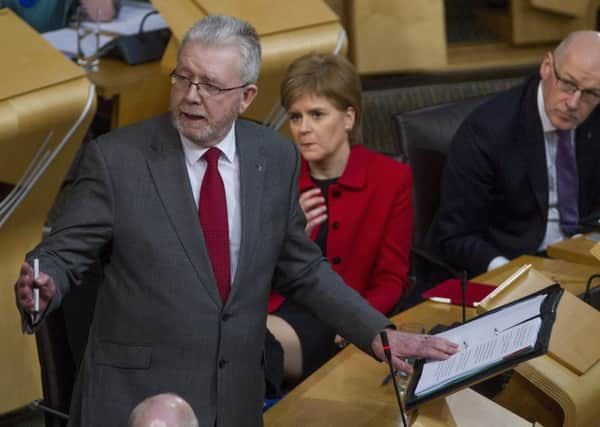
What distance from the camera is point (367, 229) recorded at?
3443mm

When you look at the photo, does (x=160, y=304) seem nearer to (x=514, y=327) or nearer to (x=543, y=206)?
(x=514, y=327)

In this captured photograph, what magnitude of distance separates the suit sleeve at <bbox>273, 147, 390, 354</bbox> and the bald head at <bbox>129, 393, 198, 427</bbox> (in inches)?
28.0

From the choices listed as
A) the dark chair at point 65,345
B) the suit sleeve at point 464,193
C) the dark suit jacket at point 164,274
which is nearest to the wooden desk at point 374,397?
the dark suit jacket at point 164,274

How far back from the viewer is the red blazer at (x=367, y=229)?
3412 mm

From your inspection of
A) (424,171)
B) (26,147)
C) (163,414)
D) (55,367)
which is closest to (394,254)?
(424,171)

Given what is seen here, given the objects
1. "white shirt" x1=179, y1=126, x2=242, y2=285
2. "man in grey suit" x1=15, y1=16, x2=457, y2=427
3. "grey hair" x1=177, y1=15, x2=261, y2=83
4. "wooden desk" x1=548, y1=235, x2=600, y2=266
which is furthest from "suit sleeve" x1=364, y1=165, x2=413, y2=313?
"grey hair" x1=177, y1=15, x2=261, y2=83

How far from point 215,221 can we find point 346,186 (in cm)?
111

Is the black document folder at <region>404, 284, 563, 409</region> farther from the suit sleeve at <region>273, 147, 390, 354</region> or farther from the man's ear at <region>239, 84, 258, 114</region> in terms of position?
the man's ear at <region>239, 84, 258, 114</region>

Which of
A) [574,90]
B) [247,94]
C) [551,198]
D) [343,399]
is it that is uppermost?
[247,94]

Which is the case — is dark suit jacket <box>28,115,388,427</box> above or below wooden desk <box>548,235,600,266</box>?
above

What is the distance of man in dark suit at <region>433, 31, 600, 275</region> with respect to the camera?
3.73 meters

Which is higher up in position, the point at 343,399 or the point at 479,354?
the point at 479,354

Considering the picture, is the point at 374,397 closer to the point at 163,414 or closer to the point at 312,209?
the point at 312,209

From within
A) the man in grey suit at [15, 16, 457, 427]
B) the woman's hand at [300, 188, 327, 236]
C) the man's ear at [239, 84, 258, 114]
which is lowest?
the woman's hand at [300, 188, 327, 236]
